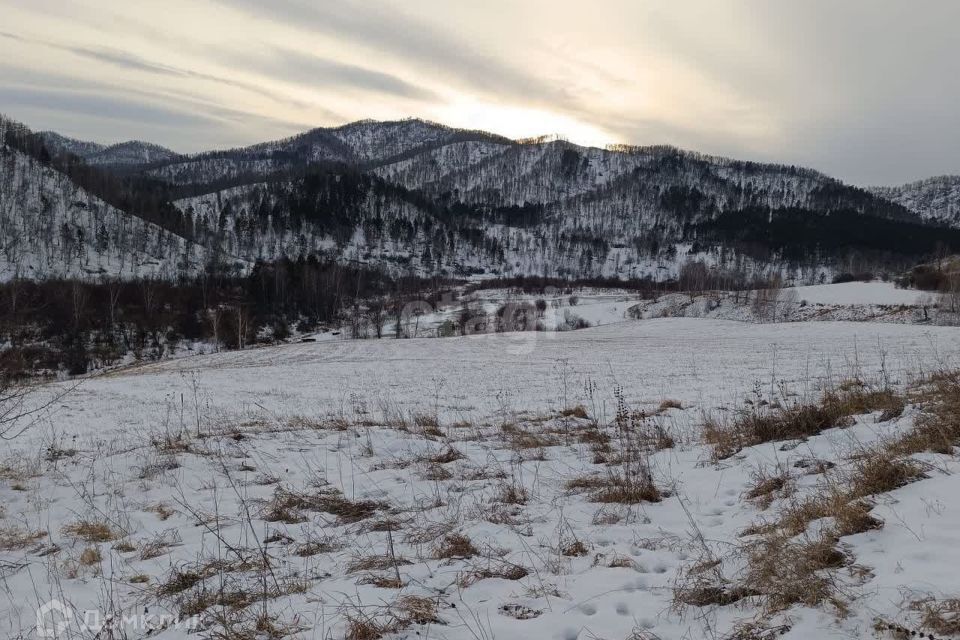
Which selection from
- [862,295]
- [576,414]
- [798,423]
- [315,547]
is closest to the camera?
[315,547]

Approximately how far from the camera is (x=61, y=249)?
10900cm

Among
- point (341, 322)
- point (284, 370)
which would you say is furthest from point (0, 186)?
point (284, 370)

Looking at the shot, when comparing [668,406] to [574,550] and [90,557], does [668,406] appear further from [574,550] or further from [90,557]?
[90,557]

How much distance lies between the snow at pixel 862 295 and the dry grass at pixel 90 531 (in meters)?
74.2

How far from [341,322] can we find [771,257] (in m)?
167

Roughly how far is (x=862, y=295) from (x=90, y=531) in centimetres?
8783

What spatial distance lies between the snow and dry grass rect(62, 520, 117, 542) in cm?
7421

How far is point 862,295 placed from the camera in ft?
229

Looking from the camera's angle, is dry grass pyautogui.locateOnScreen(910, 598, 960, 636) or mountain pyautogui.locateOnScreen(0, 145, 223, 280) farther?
mountain pyautogui.locateOnScreen(0, 145, 223, 280)

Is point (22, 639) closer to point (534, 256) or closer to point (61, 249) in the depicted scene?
point (61, 249)

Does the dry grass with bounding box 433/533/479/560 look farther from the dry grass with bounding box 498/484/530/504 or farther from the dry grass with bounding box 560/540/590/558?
the dry grass with bounding box 498/484/530/504

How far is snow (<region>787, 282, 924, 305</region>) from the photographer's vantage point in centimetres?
6238

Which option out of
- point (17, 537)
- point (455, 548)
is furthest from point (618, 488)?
point (17, 537)

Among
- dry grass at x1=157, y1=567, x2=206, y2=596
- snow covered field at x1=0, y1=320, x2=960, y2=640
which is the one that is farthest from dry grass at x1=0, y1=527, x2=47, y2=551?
dry grass at x1=157, y1=567, x2=206, y2=596
